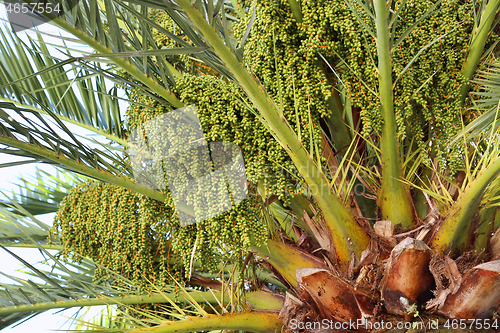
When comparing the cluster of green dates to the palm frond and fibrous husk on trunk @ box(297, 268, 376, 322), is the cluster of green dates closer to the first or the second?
fibrous husk on trunk @ box(297, 268, 376, 322)

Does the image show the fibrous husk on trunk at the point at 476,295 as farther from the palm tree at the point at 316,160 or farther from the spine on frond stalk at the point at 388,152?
the spine on frond stalk at the point at 388,152

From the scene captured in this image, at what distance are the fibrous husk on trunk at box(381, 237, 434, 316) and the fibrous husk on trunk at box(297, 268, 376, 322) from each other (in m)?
0.08

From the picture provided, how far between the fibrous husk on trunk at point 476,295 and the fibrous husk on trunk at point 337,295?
0.27 meters

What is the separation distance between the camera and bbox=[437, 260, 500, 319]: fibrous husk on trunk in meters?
1.29

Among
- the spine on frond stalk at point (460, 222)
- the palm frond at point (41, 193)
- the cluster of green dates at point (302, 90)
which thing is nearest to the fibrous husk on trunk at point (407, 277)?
the spine on frond stalk at point (460, 222)

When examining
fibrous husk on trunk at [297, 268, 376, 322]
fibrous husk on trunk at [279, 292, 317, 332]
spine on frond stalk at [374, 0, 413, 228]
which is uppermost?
spine on frond stalk at [374, 0, 413, 228]

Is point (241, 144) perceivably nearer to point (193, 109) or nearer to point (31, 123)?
point (193, 109)

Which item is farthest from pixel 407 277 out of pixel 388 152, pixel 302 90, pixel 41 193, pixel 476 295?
pixel 41 193

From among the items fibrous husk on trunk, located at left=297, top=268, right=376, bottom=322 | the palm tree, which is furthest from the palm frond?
fibrous husk on trunk, located at left=297, top=268, right=376, bottom=322

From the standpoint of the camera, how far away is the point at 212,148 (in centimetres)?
152

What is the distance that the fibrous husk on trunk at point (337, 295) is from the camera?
1.44 meters

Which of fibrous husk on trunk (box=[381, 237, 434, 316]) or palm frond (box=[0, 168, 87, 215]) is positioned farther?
palm frond (box=[0, 168, 87, 215])

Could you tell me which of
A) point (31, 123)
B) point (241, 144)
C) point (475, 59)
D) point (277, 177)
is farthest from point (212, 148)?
point (475, 59)

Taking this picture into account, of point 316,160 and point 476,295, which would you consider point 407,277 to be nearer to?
point 476,295
